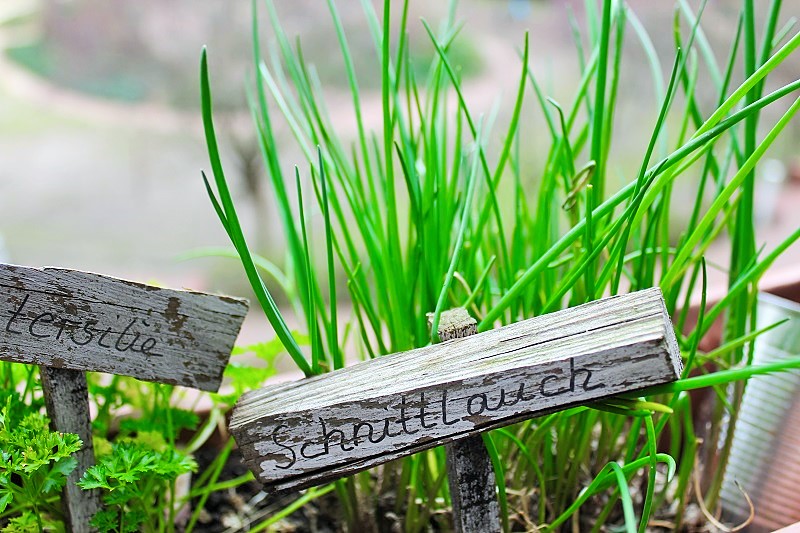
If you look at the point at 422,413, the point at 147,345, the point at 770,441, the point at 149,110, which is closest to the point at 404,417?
the point at 422,413

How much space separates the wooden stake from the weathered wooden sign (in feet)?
0.49

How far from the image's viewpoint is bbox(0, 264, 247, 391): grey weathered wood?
0.49m

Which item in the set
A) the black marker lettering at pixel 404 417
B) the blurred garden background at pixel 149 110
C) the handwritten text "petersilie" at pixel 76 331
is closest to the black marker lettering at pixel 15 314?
the handwritten text "petersilie" at pixel 76 331

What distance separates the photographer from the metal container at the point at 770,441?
704 mm

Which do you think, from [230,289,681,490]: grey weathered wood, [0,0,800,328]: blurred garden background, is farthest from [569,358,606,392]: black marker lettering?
[0,0,800,328]: blurred garden background

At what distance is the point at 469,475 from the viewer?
50 cm

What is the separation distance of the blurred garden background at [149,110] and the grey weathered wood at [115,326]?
1.74ft

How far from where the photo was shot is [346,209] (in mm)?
1423

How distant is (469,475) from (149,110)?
0.77 meters

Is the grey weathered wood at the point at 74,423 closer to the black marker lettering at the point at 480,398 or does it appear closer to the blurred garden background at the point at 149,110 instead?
the black marker lettering at the point at 480,398

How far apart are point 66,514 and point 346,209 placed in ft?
3.02

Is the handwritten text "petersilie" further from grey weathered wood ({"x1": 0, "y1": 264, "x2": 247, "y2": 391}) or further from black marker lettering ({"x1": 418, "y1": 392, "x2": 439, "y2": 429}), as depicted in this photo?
black marker lettering ({"x1": 418, "y1": 392, "x2": 439, "y2": 429})

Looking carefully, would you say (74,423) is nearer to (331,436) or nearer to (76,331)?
(76,331)

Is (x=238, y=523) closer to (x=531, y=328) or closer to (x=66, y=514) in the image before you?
(x=66, y=514)
